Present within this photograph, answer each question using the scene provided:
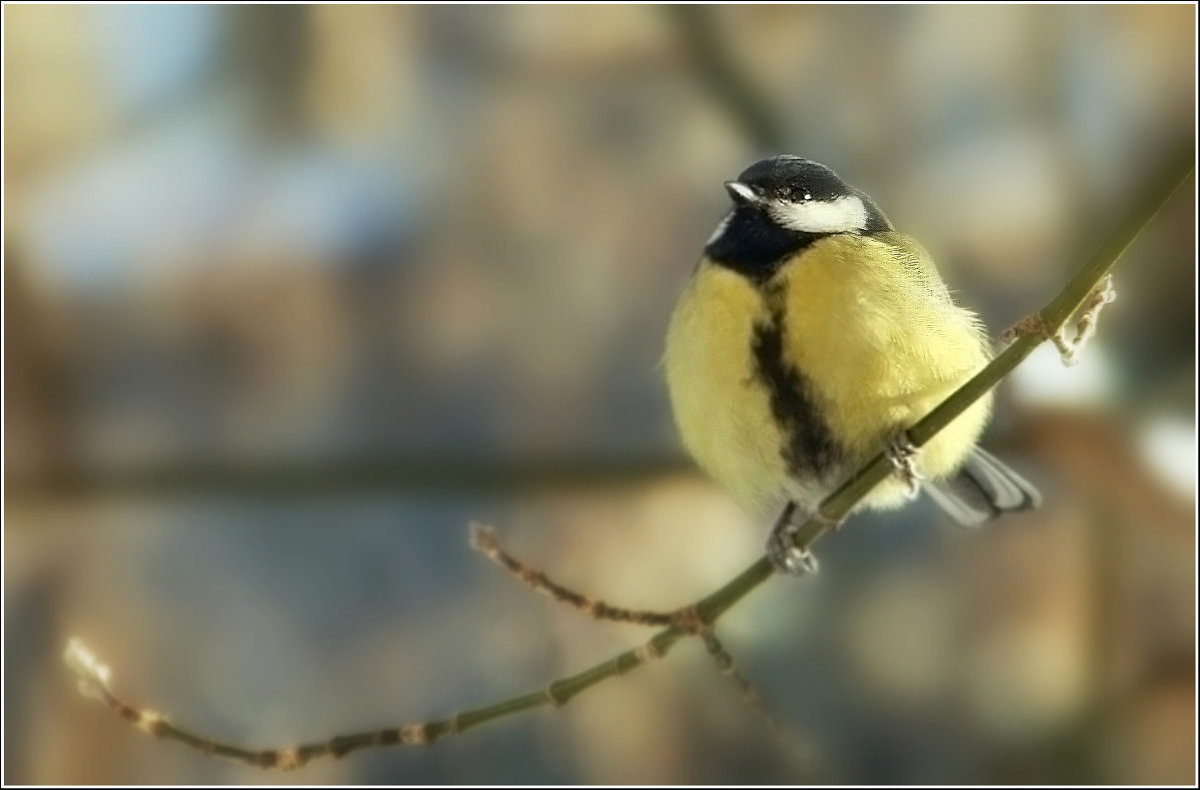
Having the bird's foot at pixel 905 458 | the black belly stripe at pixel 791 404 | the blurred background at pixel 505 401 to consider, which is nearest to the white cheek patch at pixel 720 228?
the black belly stripe at pixel 791 404

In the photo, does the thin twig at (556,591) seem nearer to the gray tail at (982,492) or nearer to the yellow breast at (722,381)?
the yellow breast at (722,381)

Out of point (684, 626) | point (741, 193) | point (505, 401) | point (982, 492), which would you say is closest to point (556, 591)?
point (684, 626)

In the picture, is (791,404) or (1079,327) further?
(791,404)

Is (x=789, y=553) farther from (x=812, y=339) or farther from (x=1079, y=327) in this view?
(x=1079, y=327)

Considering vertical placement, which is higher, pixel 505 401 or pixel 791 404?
pixel 505 401

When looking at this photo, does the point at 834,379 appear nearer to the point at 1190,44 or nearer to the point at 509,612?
the point at 509,612

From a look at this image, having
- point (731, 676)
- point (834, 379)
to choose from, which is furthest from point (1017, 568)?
point (731, 676)

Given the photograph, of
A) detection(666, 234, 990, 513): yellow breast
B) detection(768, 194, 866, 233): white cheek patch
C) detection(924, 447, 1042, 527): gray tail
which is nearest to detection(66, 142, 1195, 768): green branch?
detection(666, 234, 990, 513): yellow breast
